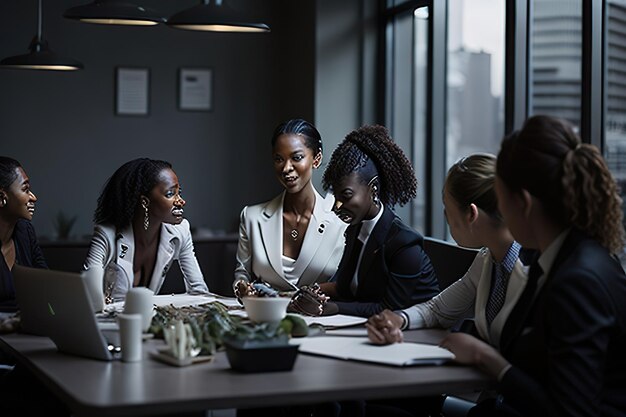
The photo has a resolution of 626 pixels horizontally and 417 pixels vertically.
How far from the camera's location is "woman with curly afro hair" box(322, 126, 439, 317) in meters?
3.21

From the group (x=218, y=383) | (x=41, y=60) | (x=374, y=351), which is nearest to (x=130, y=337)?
(x=218, y=383)

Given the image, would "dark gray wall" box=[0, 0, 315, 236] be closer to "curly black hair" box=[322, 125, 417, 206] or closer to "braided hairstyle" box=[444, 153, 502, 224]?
"curly black hair" box=[322, 125, 417, 206]

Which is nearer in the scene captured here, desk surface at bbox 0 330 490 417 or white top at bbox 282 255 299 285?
desk surface at bbox 0 330 490 417

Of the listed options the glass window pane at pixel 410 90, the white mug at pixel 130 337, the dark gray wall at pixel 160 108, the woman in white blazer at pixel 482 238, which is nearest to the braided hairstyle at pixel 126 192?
the woman in white blazer at pixel 482 238

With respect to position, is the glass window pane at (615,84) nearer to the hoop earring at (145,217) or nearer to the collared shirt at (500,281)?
the collared shirt at (500,281)

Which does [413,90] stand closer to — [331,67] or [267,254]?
[331,67]

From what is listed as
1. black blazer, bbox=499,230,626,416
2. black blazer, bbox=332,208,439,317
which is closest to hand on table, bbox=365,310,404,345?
black blazer, bbox=499,230,626,416

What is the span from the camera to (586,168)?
2227mm

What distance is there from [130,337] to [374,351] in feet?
1.94

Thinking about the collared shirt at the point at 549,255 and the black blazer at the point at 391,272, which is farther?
the black blazer at the point at 391,272

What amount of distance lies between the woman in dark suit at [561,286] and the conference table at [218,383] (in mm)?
119

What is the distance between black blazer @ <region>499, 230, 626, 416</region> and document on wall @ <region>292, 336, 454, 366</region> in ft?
0.66

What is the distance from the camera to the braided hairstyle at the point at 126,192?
12.7ft

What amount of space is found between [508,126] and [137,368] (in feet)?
10.1
